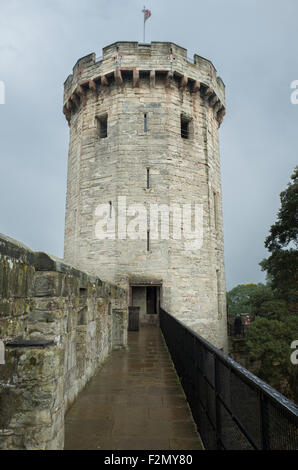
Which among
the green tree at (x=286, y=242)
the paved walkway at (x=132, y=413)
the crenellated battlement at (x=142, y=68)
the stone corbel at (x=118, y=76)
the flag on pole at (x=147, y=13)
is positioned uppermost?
the flag on pole at (x=147, y=13)

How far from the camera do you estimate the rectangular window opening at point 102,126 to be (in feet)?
51.0

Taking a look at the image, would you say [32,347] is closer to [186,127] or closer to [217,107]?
[186,127]

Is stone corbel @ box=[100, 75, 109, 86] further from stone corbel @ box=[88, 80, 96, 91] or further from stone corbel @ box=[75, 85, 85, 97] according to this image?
stone corbel @ box=[75, 85, 85, 97]

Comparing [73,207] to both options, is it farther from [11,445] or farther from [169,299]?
[11,445]

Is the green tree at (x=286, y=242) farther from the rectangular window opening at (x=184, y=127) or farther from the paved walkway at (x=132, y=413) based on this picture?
the paved walkway at (x=132, y=413)

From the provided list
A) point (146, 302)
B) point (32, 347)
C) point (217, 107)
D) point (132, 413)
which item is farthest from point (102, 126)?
point (32, 347)

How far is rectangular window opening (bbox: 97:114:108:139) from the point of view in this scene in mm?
15552

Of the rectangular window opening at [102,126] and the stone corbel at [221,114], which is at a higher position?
the stone corbel at [221,114]

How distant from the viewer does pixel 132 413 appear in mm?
3582

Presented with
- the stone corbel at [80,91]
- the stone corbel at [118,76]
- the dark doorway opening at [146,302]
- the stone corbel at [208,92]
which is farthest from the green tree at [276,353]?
the stone corbel at [80,91]

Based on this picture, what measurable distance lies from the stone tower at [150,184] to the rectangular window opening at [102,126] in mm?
54

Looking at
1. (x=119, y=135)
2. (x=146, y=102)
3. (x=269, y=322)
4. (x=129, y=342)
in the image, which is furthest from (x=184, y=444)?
(x=146, y=102)

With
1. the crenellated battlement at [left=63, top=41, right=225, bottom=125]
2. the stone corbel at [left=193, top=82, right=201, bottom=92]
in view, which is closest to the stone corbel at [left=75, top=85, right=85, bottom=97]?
the crenellated battlement at [left=63, top=41, right=225, bottom=125]

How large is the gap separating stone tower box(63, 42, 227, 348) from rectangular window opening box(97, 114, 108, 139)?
0.05m
